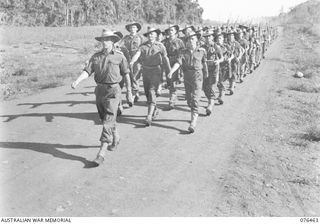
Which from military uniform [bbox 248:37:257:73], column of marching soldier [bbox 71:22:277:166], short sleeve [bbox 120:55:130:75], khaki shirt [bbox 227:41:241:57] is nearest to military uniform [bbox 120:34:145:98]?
column of marching soldier [bbox 71:22:277:166]

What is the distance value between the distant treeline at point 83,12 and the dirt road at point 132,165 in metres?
36.3

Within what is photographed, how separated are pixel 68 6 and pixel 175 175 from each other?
52.8 meters

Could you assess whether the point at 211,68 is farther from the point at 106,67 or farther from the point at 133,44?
the point at 106,67

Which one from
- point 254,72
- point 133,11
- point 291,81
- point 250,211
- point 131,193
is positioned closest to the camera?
point 250,211

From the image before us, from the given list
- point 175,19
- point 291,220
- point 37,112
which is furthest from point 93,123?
point 175,19

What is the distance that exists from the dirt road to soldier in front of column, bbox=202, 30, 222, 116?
554 mm

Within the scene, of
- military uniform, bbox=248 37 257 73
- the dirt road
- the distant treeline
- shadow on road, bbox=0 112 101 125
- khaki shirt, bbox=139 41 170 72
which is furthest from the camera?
the distant treeline

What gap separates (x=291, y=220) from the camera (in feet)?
15.4

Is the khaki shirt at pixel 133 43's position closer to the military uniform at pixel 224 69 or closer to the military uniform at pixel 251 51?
the military uniform at pixel 224 69

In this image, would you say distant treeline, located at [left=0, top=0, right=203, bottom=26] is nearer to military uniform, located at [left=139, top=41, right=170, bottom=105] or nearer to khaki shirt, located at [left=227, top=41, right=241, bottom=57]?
khaki shirt, located at [left=227, top=41, right=241, bottom=57]

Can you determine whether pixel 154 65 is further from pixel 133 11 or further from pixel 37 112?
pixel 133 11

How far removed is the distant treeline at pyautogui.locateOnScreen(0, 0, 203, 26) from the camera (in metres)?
49.4

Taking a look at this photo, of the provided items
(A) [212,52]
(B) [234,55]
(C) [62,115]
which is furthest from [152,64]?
(B) [234,55]

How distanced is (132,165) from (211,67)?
4741 mm
